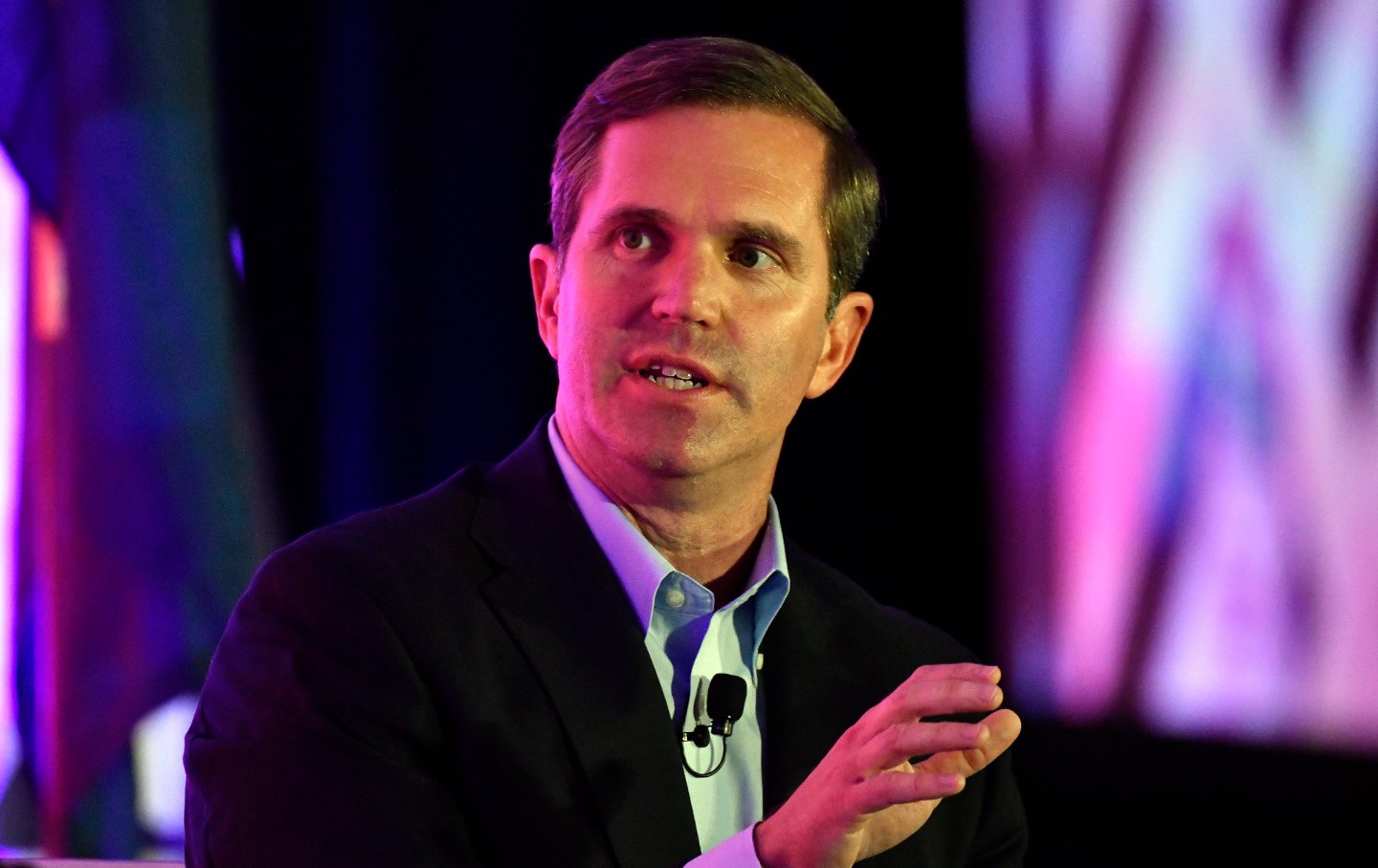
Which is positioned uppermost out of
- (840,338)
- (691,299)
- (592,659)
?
(691,299)

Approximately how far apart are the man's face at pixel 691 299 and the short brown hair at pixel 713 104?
1.0 inches

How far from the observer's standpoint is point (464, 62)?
3057 mm

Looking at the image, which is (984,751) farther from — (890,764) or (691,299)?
(691,299)

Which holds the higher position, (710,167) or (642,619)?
(710,167)

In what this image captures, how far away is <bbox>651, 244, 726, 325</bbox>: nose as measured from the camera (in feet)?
5.76

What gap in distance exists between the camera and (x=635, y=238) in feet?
6.04

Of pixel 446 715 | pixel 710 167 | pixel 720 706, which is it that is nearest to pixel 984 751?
pixel 720 706

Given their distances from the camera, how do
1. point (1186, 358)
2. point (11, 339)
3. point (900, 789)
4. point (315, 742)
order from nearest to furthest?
1. point (900, 789)
2. point (315, 742)
3. point (1186, 358)
4. point (11, 339)

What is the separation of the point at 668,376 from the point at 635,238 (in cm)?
20

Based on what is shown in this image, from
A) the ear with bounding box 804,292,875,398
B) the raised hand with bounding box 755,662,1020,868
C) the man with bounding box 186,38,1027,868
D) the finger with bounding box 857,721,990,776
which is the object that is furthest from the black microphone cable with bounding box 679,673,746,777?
the ear with bounding box 804,292,875,398

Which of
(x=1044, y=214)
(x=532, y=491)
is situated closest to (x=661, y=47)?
(x=532, y=491)

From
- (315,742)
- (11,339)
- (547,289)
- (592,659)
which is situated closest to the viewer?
(315,742)

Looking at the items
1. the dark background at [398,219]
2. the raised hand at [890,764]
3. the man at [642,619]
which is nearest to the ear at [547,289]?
the man at [642,619]

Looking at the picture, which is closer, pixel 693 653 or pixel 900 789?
pixel 900 789
